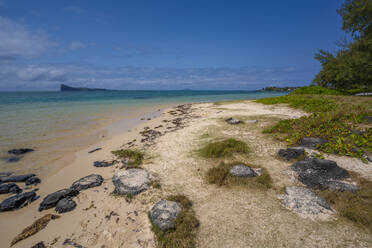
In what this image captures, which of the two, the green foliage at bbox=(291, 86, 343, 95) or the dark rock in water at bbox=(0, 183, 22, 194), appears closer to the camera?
the dark rock in water at bbox=(0, 183, 22, 194)

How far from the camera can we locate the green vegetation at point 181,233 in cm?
292

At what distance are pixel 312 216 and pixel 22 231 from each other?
20.1 feet

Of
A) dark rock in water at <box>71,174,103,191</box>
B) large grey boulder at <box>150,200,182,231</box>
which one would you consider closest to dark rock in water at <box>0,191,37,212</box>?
dark rock in water at <box>71,174,103,191</box>

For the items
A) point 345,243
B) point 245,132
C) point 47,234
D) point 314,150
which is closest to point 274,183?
point 345,243

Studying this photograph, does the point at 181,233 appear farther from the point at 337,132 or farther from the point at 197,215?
the point at 337,132

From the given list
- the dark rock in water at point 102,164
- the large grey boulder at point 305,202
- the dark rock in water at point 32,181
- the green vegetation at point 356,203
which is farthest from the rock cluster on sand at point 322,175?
the dark rock in water at point 32,181

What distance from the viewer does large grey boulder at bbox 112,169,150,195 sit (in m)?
4.62

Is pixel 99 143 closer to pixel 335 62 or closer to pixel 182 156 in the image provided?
pixel 182 156

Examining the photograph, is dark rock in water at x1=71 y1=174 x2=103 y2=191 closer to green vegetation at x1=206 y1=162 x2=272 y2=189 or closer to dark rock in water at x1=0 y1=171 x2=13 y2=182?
dark rock in water at x1=0 y1=171 x2=13 y2=182

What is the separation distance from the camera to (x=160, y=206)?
3.69m

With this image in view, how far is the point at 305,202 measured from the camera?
3.61 metres

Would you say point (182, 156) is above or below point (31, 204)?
above

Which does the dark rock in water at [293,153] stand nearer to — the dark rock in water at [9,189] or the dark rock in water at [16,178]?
the dark rock in water at [9,189]

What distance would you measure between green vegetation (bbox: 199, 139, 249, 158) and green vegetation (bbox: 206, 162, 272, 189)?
1.16m
